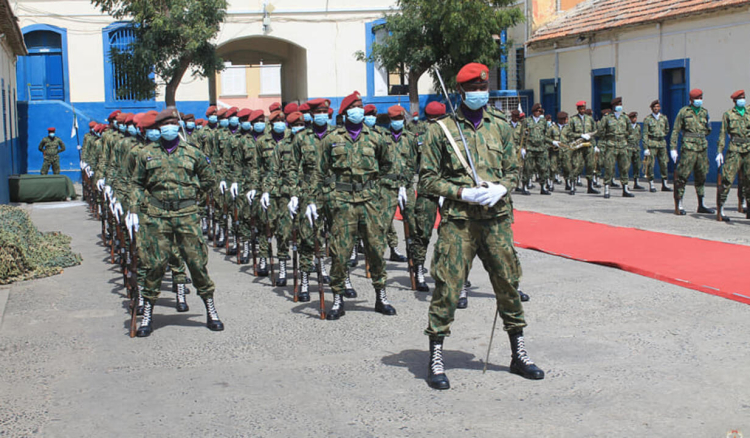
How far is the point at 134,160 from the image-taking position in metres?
7.91

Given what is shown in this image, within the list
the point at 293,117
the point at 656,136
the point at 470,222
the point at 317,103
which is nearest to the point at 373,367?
the point at 470,222

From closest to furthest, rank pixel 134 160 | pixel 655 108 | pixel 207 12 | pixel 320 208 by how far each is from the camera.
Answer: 1. pixel 134 160
2. pixel 320 208
3. pixel 655 108
4. pixel 207 12

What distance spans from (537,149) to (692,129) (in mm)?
5978

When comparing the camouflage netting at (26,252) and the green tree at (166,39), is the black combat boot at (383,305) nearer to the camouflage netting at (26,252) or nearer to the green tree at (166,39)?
the camouflage netting at (26,252)

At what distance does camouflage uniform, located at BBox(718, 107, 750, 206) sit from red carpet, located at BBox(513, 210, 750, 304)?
2207 mm

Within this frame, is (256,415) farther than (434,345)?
No

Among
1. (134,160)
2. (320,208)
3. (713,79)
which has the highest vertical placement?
(713,79)

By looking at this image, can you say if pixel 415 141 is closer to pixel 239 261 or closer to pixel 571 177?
pixel 239 261

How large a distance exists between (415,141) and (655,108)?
972 centimetres

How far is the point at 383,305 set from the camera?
8.47 metres

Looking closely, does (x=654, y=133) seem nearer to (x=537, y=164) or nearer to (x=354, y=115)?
(x=537, y=164)

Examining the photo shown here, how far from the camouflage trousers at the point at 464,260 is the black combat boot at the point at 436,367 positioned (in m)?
0.07

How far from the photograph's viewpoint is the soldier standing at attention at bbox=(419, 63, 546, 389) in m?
6.00

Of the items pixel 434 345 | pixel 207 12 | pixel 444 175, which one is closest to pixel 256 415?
pixel 434 345
